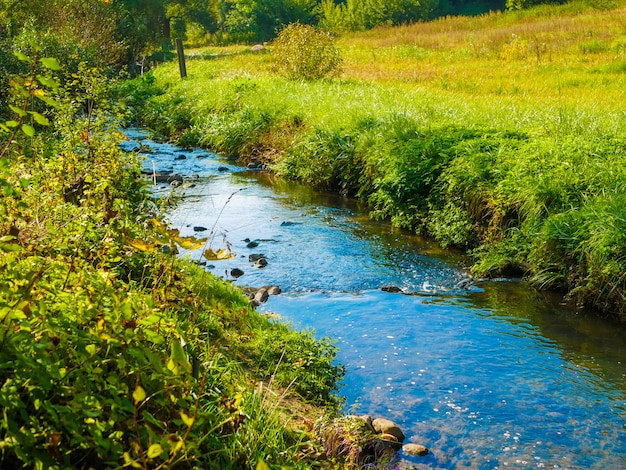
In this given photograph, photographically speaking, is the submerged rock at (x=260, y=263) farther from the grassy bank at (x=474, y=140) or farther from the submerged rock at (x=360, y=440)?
the submerged rock at (x=360, y=440)

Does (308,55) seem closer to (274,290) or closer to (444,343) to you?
(274,290)

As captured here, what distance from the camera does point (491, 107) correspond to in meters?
12.7

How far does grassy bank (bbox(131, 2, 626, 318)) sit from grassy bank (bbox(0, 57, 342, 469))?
336 centimetres

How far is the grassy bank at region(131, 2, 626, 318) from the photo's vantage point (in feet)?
24.4

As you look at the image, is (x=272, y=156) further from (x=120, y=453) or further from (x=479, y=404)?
(x=120, y=453)

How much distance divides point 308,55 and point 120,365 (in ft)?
59.4

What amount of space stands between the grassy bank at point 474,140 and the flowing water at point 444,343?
1.53ft

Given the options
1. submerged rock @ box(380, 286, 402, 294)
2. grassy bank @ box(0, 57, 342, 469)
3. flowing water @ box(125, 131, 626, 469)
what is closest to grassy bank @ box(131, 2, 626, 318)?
flowing water @ box(125, 131, 626, 469)

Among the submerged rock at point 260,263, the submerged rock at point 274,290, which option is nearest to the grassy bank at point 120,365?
the submerged rock at point 274,290

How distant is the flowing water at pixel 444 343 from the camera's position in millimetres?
4637

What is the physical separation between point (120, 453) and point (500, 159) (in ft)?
24.1

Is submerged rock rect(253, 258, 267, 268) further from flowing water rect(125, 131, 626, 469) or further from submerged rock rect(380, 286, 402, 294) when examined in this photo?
submerged rock rect(380, 286, 402, 294)

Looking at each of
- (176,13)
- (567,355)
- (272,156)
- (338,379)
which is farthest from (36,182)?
(176,13)

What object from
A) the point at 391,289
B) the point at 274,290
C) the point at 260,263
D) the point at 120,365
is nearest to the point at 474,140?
the point at 391,289
